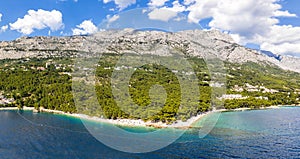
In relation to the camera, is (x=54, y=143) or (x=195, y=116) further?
(x=195, y=116)

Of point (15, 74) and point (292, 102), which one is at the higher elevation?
point (15, 74)

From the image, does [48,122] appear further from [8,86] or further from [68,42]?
[68,42]

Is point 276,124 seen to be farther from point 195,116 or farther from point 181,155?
point 181,155

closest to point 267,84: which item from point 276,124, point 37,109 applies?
point 276,124

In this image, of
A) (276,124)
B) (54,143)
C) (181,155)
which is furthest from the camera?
(276,124)

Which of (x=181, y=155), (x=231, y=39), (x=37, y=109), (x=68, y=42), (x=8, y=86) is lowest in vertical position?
(x=181, y=155)

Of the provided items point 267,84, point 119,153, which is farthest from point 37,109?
point 267,84

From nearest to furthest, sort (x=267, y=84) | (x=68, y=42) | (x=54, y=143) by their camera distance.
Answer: (x=54, y=143) < (x=267, y=84) < (x=68, y=42)
